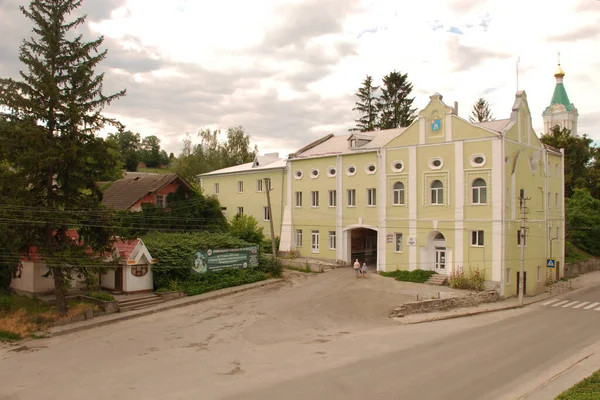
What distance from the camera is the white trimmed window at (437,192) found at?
33000mm

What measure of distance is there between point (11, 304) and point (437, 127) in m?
27.8

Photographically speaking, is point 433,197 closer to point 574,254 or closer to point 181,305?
point 181,305

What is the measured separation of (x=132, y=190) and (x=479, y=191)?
28.4 metres

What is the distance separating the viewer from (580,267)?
1763 inches

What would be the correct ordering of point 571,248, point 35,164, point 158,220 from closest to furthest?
point 35,164 → point 158,220 → point 571,248

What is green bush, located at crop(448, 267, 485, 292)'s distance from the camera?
99.3 ft

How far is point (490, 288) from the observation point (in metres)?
30.3

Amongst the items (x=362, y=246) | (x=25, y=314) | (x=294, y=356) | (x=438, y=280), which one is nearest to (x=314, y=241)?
(x=362, y=246)

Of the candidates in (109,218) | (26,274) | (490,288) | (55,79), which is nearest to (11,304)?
(26,274)

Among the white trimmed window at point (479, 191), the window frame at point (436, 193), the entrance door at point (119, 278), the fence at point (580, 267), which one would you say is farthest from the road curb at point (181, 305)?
the fence at point (580, 267)

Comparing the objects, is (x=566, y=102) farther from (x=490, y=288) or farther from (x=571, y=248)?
(x=490, y=288)

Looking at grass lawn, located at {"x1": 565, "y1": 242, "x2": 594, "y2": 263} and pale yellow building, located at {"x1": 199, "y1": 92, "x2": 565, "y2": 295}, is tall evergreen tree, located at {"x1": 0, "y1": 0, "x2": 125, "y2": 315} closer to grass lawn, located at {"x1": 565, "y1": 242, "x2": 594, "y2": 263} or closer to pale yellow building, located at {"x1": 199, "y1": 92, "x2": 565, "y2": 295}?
pale yellow building, located at {"x1": 199, "y1": 92, "x2": 565, "y2": 295}

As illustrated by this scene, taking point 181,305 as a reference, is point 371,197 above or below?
above

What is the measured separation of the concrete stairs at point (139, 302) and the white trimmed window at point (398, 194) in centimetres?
1764
